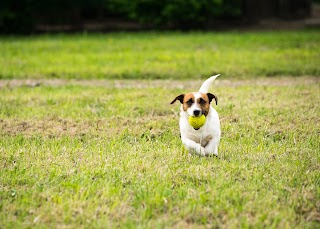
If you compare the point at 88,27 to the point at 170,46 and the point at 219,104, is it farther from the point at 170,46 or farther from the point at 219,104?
the point at 219,104

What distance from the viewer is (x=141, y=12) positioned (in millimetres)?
29969

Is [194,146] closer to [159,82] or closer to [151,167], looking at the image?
[151,167]

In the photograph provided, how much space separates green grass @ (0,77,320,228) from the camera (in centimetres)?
425

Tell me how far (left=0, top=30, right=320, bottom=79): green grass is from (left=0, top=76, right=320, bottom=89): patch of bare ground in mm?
509

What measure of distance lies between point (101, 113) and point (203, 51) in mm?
9210

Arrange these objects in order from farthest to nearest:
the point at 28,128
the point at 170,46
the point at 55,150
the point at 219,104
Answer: the point at 170,46 < the point at 219,104 < the point at 28,128 < the point at 55,150

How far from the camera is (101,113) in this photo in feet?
28.1

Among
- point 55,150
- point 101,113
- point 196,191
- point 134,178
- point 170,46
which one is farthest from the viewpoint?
point 170,46

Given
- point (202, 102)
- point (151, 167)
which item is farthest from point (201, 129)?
point (151, 167)

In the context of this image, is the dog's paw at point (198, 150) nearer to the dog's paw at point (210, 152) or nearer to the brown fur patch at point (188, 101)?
the dog's paw at point (210, 152)

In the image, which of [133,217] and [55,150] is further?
[55,150]

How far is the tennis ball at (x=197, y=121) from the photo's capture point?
553cm

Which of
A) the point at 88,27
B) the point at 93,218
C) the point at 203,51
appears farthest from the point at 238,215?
the point at 88,27

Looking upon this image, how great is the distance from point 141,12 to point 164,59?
1538 cm
